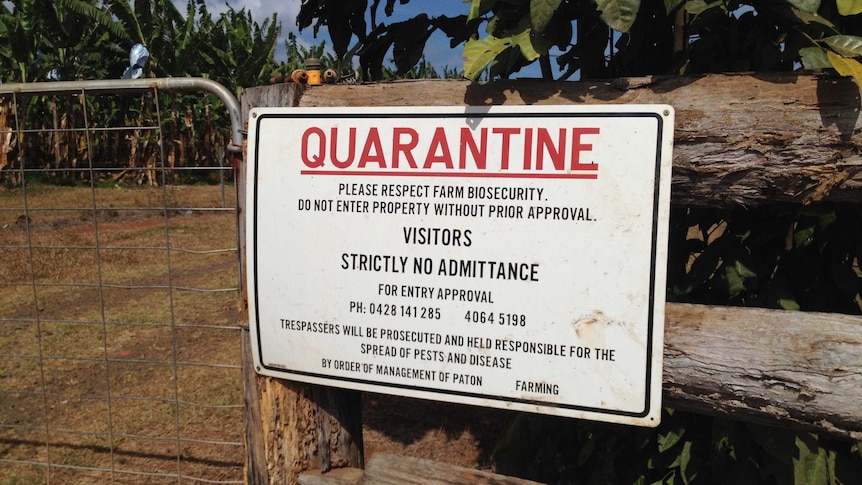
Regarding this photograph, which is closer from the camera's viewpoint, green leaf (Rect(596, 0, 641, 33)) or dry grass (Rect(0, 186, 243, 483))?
green leaf (Rect(596, 0, 641, 33))

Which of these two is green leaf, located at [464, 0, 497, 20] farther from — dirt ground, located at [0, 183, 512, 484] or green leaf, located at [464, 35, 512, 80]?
dirt ground, located at [0, 183, 512, 484]

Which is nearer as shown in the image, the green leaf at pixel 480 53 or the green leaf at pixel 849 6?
the green leaf at pixel 849 6

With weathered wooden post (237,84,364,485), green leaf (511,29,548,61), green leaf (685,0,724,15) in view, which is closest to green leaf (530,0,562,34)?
green leaf (511,29,548,61)

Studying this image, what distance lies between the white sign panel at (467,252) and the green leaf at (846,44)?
1.13 feet

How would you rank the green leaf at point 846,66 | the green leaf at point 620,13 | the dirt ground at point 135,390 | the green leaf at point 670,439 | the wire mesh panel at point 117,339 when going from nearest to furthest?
the green leaf at point 846,66 → the green leaf at point 620,13 → the green leaf at point 670,439 → the wire mesh panel at point 117,339 → the dirt ground at point 135,390

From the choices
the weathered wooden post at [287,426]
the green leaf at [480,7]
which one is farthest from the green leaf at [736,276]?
the weathered wooden post at [287,426]

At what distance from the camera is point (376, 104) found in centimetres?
157

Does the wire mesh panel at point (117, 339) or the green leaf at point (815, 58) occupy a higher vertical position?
the green leaf at point (815, 58)

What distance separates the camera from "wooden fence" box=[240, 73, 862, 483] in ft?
4.25

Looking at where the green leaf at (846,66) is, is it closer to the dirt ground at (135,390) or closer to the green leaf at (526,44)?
the green leaf at (526,44)

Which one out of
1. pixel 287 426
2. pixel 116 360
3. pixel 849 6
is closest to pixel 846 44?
pixel 849 6

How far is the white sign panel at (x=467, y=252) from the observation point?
1364mm

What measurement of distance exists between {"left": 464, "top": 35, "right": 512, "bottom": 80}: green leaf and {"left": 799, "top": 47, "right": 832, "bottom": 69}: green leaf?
59 cm

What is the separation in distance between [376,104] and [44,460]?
2.74m
